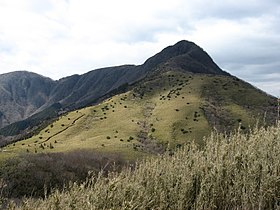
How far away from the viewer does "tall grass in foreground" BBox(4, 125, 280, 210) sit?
754 cm

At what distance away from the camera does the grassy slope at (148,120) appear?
8406cm

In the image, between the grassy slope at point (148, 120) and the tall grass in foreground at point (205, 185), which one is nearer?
the tall grass in foreground at point (205, 185)

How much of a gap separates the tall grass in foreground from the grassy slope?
2413 inches

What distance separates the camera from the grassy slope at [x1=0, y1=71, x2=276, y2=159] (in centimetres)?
8406

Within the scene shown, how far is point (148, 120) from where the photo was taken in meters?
103

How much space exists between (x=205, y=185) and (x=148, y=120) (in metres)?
95.3

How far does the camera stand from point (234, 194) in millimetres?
7883

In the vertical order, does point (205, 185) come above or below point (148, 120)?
below

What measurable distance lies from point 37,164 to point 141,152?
2568 centimetres

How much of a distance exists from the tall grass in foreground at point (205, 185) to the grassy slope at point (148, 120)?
201 feet

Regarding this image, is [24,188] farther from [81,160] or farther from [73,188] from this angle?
[73,188]

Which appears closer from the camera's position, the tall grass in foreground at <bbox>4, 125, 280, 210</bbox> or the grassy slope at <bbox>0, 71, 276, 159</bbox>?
the tall grass in foreground at <bbox>4, 125, 280, 210</bbox>

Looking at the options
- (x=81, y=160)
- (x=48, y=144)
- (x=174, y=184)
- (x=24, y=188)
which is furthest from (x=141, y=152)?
(x=174, y=184)

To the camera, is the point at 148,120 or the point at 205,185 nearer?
the point at 205,185
